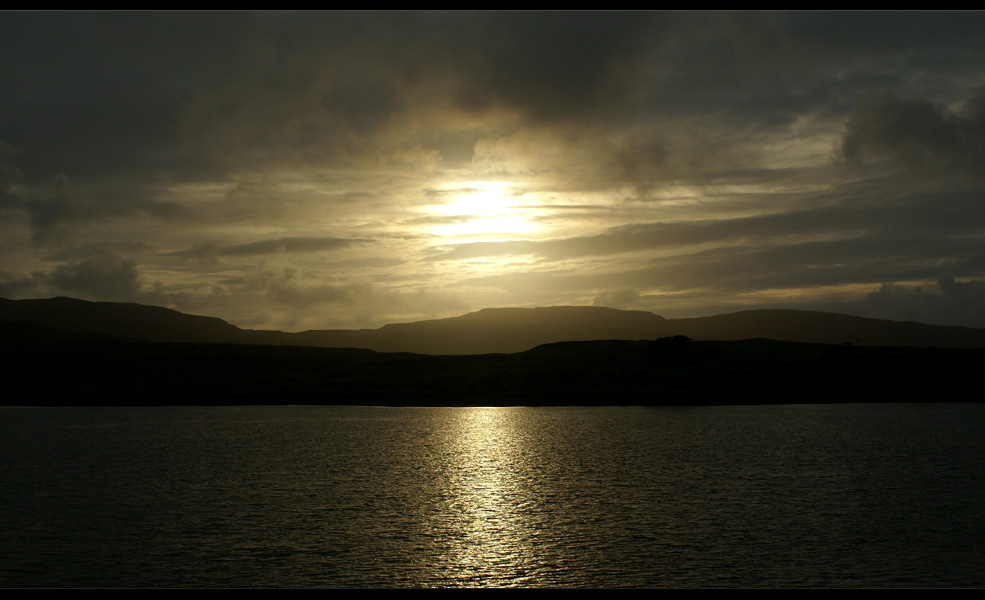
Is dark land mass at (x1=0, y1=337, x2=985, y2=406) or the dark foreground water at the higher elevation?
dark land mass at (x1=0, y1=337, x2=985, y2=406)

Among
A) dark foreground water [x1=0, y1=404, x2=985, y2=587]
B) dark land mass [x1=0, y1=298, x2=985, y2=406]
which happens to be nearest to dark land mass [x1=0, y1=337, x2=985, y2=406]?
dark land mass [x1=0, y1=298, x2=985, y2=406]

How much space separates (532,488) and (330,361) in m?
150

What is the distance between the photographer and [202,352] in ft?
650

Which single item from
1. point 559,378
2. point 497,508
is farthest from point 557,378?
point 497,508

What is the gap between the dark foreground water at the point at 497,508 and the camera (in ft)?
89.9

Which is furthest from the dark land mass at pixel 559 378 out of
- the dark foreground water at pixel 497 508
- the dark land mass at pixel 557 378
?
the dark foreground water at pixel 497 508

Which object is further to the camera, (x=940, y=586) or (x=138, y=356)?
(x=138, y=356)

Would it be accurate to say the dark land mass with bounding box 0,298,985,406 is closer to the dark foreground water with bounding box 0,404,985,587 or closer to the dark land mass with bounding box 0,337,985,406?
the dark land mass with bounding box 0,337,985,406

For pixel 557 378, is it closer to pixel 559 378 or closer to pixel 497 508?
pixel 559 378

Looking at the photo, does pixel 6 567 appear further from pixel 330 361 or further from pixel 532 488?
pixel 330 361

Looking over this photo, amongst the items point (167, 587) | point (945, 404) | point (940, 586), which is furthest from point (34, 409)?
point (945, 404)

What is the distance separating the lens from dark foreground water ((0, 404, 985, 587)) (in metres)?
27.4

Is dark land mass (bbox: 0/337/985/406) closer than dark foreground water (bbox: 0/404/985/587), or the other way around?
dark foreground water (bbox: 0/404/985/587)

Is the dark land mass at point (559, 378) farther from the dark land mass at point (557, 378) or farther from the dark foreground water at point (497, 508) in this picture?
the dark foreground water at point (497, 508)
